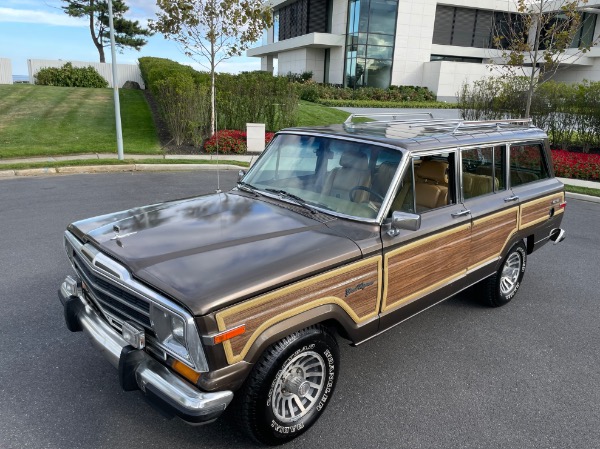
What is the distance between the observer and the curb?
416 inches

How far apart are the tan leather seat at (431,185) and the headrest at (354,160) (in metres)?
0.54

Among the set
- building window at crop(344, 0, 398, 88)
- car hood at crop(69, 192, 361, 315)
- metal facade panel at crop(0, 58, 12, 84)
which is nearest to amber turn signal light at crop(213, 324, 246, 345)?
car hood at crop(69, 192, 361, 315)

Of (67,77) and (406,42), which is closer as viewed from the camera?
(67,77)

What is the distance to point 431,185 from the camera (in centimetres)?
416

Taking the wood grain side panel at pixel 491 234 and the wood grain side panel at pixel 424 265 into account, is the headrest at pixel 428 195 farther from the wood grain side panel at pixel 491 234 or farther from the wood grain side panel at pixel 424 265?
the wood grain side panel at pixel 491 234

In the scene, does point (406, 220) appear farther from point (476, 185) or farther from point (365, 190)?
point (476, 185)

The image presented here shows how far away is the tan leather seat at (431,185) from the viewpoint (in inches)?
157

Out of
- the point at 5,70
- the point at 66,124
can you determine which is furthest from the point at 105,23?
the point at 66,124

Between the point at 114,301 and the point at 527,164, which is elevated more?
the point at 527,164

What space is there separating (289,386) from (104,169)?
10049 mm

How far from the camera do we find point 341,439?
9.87 feet

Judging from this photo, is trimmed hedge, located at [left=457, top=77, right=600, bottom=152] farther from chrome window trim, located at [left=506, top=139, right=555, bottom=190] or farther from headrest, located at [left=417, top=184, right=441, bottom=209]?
headrest, located at [left=417, top=184, right=441, bottom=209]

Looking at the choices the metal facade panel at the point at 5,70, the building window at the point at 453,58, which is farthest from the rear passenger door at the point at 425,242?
the building window at the point at 453,58

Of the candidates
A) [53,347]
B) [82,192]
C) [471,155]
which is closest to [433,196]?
[471,155]
